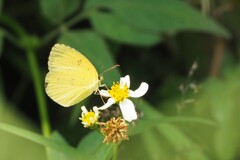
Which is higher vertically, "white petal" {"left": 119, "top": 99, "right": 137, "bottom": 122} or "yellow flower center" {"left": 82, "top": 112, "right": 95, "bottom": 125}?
"white petal" {"left": 119, "top": 99, "right": 137, "bottom": 122}

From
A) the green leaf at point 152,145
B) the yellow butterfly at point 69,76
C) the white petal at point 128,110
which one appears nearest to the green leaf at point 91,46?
the green leaf at point 152,145

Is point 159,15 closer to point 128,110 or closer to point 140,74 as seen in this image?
point 140,74

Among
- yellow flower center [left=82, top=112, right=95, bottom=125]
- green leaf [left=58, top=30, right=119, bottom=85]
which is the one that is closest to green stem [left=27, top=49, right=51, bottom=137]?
green leaf [left=58, top=30, right=119, bottom=85]

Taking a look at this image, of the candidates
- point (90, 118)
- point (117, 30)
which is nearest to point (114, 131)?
point (90, 118)

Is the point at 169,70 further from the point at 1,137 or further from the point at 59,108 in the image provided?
the point at 1,137

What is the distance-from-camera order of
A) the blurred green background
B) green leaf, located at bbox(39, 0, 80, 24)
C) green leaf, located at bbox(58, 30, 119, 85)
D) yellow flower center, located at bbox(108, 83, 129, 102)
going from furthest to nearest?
green leaf, located at bbox(39, 0, 80, 24) → green leaf, located at bbox(58, 30, 119, 85) → the blurred green background → yellow flower center, located at bbox(108, 83, 129, 102)

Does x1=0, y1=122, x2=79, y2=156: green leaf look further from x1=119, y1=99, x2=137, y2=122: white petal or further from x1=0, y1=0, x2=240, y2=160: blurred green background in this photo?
x1=119, y1=99, x2=137, y2=122: white petal

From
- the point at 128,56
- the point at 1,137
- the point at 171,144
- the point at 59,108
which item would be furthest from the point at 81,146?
the point at 128,56
